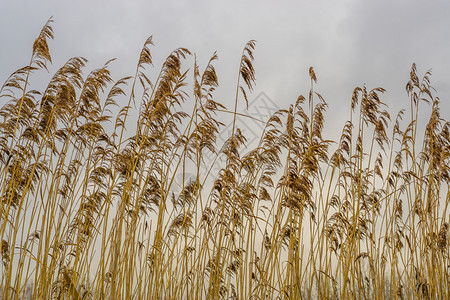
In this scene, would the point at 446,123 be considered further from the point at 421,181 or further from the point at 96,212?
the point at 96,212

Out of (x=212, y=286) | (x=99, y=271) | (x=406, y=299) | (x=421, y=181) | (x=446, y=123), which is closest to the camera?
(x=99, y=271)

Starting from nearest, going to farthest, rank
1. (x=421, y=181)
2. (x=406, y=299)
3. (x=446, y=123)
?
(x=406, y=299), (x=421, y=181), (x=446, y=123)

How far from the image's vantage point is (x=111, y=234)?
378cm

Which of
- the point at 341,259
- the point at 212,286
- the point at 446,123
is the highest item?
the point at 446,123

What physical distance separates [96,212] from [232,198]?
123 centimetres

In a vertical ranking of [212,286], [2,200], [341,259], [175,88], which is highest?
[175,88]

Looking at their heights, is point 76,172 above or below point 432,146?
below

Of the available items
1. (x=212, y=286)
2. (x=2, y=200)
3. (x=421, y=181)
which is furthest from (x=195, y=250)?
(x=421, y=181)

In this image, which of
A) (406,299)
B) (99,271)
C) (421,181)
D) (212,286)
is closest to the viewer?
(99,271)

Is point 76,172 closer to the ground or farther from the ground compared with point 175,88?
closer to the ground

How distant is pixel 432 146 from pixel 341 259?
168 cm

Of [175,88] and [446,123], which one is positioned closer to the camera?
[175,88]

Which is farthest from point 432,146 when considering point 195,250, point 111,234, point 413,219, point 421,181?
point 111,234

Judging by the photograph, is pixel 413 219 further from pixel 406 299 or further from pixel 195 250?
pixel 195 250
